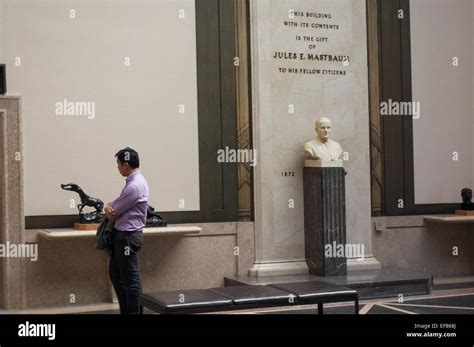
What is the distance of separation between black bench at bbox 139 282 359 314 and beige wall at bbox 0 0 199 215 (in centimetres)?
324

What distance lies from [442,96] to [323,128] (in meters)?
2.18

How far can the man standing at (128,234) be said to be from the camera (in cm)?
777

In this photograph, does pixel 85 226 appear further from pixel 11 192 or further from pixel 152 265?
pixel 152 265

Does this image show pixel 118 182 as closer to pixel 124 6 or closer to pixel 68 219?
pixel 68 219

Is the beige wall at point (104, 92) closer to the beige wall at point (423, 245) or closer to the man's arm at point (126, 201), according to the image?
the man's arm at point (126, 201)

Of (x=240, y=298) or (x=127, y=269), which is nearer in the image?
(x=240, y=298)

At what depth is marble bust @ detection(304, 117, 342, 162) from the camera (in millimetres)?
10781

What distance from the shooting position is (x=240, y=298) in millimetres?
7180

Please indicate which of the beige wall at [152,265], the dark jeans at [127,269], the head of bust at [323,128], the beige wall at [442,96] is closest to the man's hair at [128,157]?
the dark jeans at [127,269]

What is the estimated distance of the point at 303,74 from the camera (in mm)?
11117

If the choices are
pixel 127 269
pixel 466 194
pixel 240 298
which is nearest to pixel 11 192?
pixel 127 269

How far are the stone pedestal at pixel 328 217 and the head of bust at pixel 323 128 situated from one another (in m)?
0.42

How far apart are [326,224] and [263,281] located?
1061 millimetres

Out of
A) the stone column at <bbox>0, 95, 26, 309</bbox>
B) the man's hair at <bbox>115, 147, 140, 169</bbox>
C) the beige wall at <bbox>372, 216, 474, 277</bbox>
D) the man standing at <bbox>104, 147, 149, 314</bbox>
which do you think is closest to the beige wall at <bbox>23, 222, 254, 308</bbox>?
the stone column at <bbox>0, 95, 26, 309</bbox>
